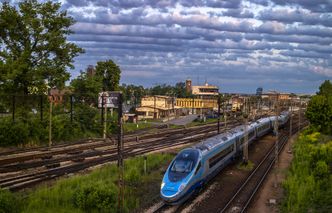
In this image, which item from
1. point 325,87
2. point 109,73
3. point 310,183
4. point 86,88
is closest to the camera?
point 310,183

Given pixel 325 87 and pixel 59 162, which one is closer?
pixel 59 162

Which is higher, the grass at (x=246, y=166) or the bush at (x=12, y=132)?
the bush at (x=12, y=132)

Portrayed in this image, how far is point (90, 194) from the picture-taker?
20484mm

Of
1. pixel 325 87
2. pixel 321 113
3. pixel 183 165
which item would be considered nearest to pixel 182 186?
pixel 183 165

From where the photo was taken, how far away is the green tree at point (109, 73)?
64.5 m

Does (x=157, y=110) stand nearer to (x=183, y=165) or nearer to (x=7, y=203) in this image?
(x=183, y=165)

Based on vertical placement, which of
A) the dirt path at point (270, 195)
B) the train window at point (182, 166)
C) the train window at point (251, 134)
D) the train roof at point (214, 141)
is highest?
the train roof at point (214, 141)

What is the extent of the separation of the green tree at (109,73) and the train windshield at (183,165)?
40025 mm

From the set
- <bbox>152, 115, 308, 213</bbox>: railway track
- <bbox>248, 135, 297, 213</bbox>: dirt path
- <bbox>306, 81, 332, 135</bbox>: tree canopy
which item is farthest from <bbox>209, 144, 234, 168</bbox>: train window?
<bbox>306, 81, 332, 135</bbox>: tree canopy

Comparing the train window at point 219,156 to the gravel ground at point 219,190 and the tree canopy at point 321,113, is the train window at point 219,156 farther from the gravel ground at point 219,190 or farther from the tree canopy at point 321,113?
the tree canopy at point 321,113

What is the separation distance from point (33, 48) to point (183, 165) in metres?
23.3

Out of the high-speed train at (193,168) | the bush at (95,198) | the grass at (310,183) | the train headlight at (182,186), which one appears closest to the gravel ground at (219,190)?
the high-speed train at (193,168)

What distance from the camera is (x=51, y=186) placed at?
23.9m

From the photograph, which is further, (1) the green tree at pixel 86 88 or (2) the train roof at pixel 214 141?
(1) the green tree at pixel 86 88
